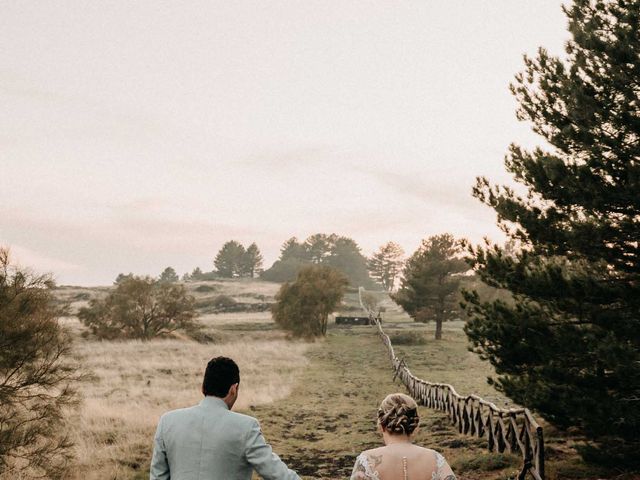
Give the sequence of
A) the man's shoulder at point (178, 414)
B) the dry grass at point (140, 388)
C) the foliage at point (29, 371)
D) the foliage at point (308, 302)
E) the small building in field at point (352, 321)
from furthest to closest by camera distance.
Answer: the small building in field at point (352, 321) < the foliage at point (308, 302) < the dry grass at point (140, 388) < the foliage at point (29, 371) < the man's shoulder at point (178, 414)

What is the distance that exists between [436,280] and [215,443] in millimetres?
44894

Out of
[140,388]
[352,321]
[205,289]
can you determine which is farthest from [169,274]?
[140,388]

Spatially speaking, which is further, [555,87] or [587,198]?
[555,87]

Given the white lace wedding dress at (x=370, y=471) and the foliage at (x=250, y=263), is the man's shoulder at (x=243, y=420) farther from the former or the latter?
the foliage at (x=250, y=263)

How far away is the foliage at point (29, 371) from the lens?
12.1 metres

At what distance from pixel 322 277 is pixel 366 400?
3174 cm

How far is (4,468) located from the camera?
11688 mm

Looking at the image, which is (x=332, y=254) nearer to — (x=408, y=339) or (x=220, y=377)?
(x=408, y=339)

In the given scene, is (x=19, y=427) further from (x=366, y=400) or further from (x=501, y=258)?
(x=366, y=400)

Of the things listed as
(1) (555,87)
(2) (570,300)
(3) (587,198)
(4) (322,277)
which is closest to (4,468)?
(2) (570,300)

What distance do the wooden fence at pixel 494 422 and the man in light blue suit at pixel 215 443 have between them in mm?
6765

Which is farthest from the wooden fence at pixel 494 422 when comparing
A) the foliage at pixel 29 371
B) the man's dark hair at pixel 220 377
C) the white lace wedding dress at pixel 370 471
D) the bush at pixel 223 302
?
the bush at pixel 223 302

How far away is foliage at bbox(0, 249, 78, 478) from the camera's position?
39.8 ft

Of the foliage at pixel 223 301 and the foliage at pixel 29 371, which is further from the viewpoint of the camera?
the foliage at pixel 223 301
